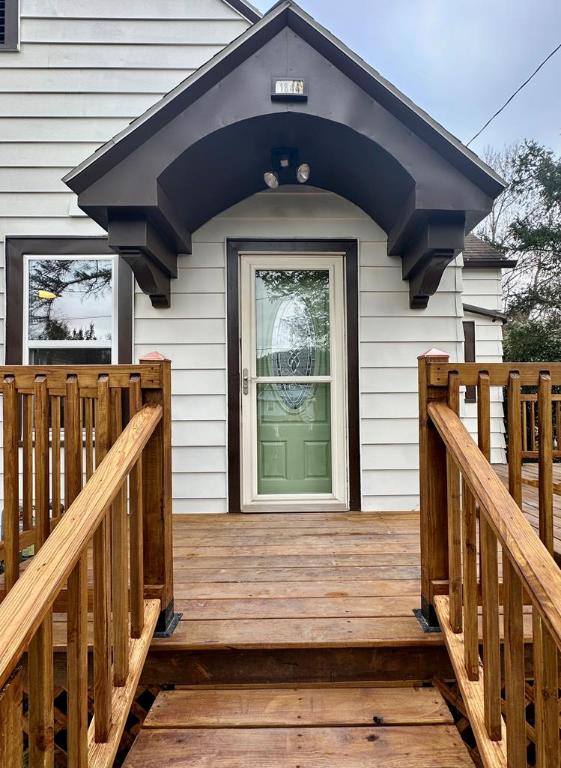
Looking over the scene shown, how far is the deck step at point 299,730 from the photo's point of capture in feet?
4.15

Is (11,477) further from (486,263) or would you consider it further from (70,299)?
(486,263)

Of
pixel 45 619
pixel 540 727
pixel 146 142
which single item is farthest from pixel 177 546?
pixel 146 142

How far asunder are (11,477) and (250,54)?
2.35 metres

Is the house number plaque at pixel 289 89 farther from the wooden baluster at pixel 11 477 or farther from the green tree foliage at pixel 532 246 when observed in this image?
the green tree foliage at pixel 532 246

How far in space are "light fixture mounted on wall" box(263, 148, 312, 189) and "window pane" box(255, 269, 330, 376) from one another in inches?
25.6

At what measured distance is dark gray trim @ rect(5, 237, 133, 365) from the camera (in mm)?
3152

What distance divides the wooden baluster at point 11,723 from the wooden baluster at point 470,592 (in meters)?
1.23

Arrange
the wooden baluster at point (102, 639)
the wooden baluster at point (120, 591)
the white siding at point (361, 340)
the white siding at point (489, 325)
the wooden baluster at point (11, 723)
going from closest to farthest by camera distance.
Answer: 1. the wooden baluster at point (11, 723)
2. the wooden baluster at point (102, 639)
3. the wooden baluster at point (120, 591)
4. the white siding at point (361, 340)
5. the white siding at point (489, 325)

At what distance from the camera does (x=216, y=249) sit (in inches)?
124

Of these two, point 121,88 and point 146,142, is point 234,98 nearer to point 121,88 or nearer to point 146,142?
point 146,142

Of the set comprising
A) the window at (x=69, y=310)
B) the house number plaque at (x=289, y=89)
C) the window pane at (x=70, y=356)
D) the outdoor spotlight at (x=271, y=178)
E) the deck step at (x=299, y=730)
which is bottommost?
the deck step at (x=299, y=730)

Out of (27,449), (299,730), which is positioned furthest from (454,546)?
(27,449)

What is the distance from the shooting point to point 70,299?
10.5 ft

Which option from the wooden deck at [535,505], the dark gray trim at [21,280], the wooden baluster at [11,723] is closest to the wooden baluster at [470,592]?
the wooden deck at [535,505]
